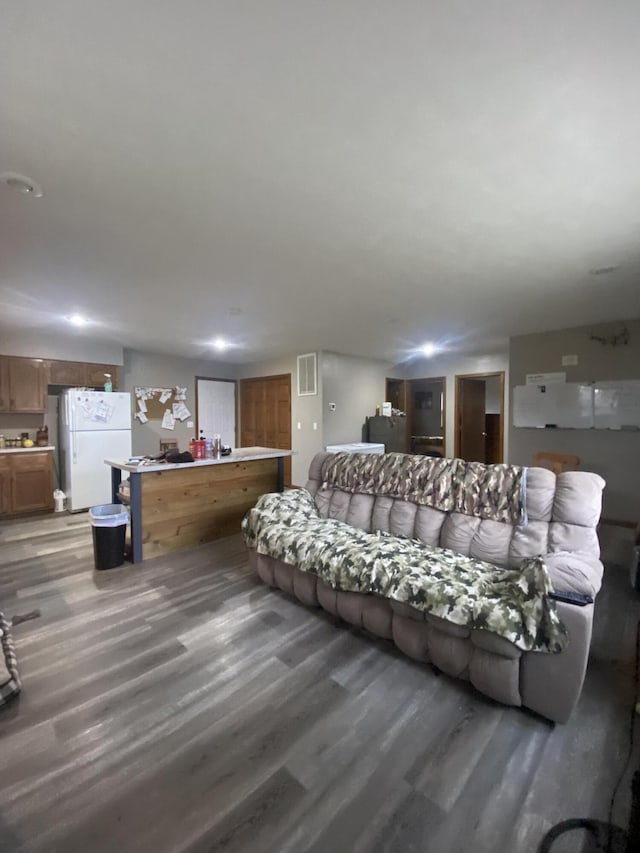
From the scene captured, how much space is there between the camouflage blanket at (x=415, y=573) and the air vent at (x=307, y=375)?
3465mm

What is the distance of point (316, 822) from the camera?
1.21 metres

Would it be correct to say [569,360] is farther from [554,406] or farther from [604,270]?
[604,270]

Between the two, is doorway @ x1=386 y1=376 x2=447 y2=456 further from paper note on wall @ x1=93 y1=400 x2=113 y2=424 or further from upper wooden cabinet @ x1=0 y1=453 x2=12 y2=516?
upper wooden cabinet @ x1=0 y1=453 x2=12 y2=516

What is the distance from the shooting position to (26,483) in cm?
470

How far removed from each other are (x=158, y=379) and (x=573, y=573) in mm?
6293

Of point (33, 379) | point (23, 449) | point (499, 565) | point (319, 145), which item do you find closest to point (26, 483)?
point (23, 449)

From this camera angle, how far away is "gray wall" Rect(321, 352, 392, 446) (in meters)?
6.20

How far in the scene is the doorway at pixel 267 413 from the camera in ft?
22.3

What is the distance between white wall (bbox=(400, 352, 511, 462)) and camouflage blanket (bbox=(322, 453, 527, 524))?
12.9ft

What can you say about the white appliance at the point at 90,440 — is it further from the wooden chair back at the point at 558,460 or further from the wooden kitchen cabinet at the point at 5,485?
the wooden chair back at the point at 558,460

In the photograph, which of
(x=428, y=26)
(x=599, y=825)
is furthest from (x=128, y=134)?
(x=599, y=825)

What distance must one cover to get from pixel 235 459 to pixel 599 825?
11.1ft

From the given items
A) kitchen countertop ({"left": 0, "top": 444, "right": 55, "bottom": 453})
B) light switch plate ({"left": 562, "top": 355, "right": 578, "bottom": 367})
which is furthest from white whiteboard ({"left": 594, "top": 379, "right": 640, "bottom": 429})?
kitchen countertop ({"left": 0, "top": 444, "right": 55, "bottom": 453})

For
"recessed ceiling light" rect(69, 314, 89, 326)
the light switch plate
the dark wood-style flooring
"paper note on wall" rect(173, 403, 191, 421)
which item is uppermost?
"recessed ceiling light" rect(69, 314, 89, 326)
